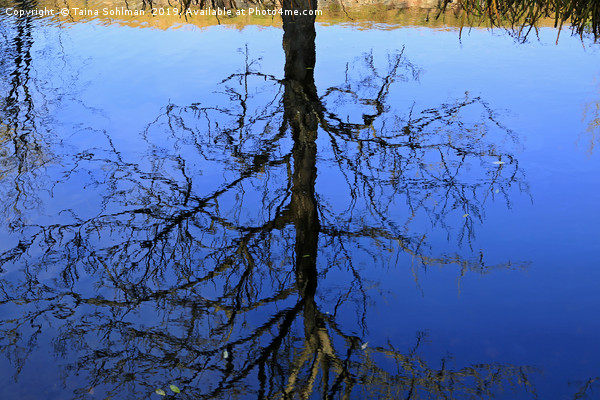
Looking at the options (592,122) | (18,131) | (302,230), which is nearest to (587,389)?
(302,230)

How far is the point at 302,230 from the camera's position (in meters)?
7.44

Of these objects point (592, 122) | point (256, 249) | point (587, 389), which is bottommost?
point (587, 389)

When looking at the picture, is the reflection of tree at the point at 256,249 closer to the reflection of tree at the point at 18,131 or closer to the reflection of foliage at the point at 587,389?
the reflection of foliage at the point at 587,389

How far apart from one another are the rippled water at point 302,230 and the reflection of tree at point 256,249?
0.08 ft

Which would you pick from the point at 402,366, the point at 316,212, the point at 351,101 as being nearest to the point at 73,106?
the point at 351,101

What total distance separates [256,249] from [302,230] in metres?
0.63

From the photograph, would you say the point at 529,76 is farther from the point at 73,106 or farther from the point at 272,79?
the point at 73,106

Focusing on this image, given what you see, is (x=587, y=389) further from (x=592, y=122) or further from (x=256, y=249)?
Answer: (x=592, y=122)

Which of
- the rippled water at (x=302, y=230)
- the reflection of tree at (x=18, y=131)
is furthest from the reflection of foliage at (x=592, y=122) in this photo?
the reflection of tree at (x=18, y=131)

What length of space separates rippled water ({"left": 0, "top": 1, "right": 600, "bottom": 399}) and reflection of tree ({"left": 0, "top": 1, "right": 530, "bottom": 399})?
0.08 feet

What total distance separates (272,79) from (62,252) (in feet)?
20.8

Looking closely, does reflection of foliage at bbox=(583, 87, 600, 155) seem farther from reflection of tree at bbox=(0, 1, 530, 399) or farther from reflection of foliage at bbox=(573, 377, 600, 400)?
reflection of foliage at bbox=(573, 377, 600, 400)

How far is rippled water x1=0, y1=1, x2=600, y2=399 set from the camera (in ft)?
18.0

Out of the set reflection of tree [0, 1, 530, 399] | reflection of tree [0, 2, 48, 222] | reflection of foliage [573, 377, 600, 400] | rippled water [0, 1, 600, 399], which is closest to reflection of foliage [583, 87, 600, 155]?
rippled water [0, 1, 600, 399]
